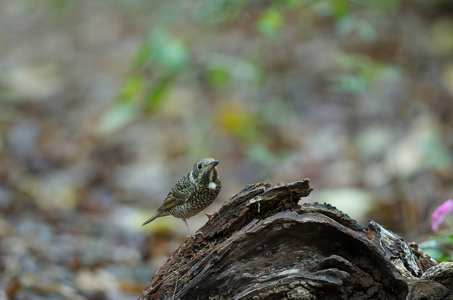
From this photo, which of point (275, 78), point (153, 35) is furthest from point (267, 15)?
point (275, 78)

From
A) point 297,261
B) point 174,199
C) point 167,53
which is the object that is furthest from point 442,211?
point 167,53

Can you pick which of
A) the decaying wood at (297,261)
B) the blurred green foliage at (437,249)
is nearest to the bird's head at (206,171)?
the decaying wood at (297,261)

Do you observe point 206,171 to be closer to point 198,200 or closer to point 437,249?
point 198,200

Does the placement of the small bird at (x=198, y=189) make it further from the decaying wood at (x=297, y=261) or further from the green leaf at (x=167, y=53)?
the green leaf at (x=167, y=53)

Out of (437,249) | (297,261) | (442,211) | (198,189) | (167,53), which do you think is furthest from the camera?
(167,53)

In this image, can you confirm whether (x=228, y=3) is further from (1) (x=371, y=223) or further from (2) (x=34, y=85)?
(2) (x=34, y=85)

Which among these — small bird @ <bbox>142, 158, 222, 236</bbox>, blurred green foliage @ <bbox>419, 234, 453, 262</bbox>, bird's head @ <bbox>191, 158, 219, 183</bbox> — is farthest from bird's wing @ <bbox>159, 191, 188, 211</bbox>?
blurred green foliage @ <bbox>419, 234, 453, 262</bbox>
